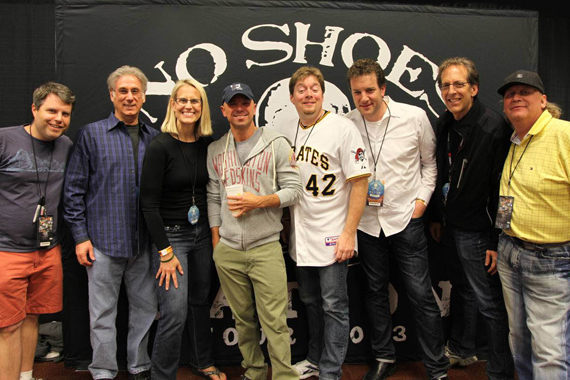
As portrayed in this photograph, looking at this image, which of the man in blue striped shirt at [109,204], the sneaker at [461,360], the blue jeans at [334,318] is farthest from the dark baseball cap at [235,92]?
the sneaker at [461,360]

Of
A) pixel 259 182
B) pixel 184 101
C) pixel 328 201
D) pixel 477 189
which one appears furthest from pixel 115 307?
pixel 477 189

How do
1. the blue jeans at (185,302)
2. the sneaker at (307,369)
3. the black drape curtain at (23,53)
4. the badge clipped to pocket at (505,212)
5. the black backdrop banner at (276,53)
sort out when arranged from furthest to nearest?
the black drape curtain at (23,53)
the black backdrop banner at (276,53)
the sneaker at (307,369)
the blue jeans at (185,302)
the badge clipped to pocket at (505,212)

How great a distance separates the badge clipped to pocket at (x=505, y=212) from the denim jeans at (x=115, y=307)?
6.46 ft

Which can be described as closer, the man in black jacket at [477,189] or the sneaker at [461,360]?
the man in black jacket at [477,189]

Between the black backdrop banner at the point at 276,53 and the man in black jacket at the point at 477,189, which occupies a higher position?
the black backdrop banner at the point at 276,53

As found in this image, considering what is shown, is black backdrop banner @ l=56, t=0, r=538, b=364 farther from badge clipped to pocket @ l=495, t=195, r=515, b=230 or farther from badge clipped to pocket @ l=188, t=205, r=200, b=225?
badge clipped to pocket @ l=495, t=195, r=515, b=230

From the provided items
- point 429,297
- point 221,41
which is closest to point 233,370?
point 429,297

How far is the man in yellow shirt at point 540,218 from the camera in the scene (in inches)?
74.4

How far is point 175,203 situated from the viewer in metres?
2.28

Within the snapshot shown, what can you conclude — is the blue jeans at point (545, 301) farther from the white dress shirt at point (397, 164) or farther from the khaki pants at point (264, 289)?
the khaki pants at point (264, 289)

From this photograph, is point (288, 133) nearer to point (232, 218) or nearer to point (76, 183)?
point (232, 218)

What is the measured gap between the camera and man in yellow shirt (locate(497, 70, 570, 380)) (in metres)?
1.89

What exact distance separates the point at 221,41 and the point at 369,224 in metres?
1.58

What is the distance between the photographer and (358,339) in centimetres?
287
